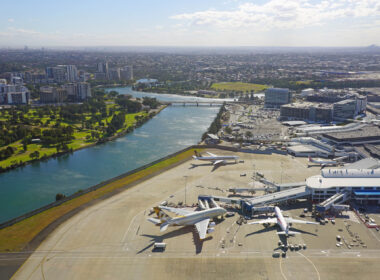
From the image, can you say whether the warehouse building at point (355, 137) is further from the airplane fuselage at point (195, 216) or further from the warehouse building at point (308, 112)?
the airplane fuselage at point (195, 216)

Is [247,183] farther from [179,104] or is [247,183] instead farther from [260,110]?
[179,104]

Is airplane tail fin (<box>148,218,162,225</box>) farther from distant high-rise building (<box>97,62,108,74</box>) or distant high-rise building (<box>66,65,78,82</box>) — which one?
distant high-rise building (<box>97,62,108,74</box>)

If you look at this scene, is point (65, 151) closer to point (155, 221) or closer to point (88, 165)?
point (88, 165)

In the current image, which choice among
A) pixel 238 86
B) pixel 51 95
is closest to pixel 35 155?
pixel 51 95

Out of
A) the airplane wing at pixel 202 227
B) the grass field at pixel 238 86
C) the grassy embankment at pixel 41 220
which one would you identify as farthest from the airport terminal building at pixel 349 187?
the grass field at pixel 238 86

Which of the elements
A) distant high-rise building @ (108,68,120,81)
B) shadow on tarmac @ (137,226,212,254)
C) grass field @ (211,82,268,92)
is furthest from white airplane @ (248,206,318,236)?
distant high-rise building @ (108,68,120,81)

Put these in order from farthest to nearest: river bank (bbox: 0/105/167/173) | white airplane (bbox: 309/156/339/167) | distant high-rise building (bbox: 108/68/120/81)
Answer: distant high-rise building (bbox: 108/68/120/81) → river bank (bbox: 0/105/167/173) → white airplane (bbox: 309/156/339/167)
